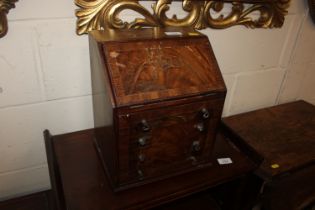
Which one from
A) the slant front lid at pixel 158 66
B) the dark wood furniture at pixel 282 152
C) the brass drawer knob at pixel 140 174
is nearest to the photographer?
the slant front lid at pixel 158 66

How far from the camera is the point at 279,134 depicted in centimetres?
117

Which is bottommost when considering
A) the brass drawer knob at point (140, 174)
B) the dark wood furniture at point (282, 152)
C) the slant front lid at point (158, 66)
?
the dark wood furniture at point (282, 152)

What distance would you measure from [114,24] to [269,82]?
3.06ft

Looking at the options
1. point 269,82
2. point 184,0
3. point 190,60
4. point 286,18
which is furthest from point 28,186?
point 286,18

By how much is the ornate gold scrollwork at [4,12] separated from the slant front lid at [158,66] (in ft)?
0.82

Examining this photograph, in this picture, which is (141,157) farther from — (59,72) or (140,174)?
(59,72)

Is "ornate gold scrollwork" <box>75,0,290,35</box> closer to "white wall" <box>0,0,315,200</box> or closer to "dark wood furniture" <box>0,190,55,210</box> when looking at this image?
"white wall" <box>0,0,315,200</box>

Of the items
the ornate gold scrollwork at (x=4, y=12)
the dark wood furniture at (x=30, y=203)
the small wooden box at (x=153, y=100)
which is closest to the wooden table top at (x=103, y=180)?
the small wooden box at (x=153, y=100)

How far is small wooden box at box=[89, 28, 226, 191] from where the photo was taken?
675 mm

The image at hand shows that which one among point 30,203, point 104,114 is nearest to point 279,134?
point 104,114

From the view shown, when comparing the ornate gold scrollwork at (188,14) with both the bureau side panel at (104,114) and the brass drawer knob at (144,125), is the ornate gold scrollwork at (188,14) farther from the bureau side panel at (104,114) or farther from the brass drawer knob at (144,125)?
the brass drawer knob at (144,125)

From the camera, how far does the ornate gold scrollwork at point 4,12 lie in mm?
717

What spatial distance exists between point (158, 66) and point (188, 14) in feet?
1.23

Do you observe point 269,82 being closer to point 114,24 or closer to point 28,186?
point 114,24
